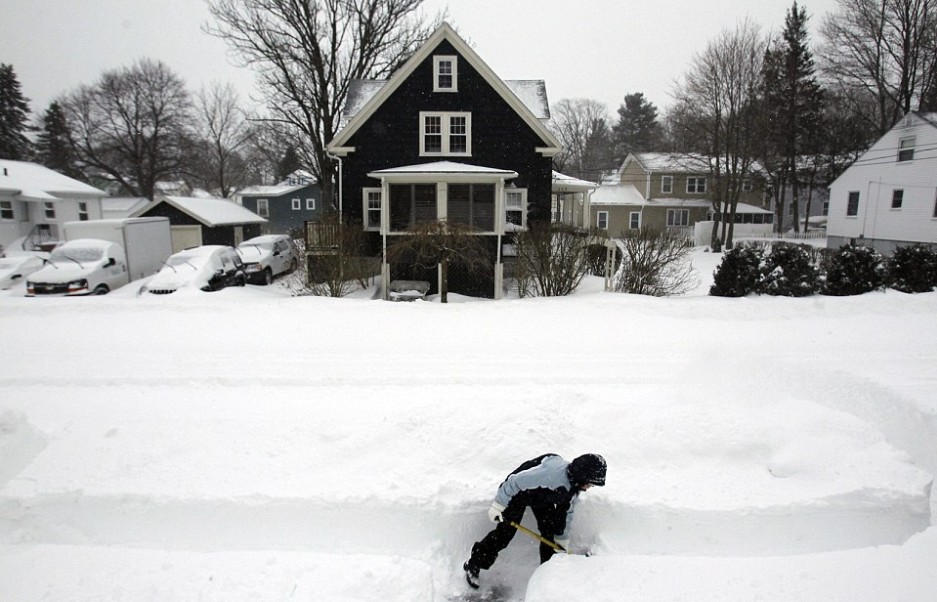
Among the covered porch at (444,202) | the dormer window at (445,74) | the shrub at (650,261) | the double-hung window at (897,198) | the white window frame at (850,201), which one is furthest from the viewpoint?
the white window frame at (850,201)

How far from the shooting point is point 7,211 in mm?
29844

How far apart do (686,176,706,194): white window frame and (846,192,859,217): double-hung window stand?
13.3m

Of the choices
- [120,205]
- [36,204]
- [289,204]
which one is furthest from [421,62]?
[120,205]

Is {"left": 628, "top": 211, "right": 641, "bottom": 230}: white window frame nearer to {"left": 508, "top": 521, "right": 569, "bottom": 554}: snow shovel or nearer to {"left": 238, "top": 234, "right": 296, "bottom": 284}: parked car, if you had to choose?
{"left": 238, "top": 234, "right": 296, "bottom": 284}: parked car

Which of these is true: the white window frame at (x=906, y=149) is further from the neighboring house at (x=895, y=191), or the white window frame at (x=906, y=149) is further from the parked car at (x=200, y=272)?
the parked car at (x=200, y=272)

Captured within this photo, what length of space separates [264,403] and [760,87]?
118 ft

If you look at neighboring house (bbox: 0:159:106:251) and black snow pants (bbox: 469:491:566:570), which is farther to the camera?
neighboring house (bbox: 0:159:106:251)

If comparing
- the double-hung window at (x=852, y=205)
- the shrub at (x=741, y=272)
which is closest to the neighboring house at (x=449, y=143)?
the shrub at (x=741, y=272)

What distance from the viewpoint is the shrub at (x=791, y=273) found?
1316cm

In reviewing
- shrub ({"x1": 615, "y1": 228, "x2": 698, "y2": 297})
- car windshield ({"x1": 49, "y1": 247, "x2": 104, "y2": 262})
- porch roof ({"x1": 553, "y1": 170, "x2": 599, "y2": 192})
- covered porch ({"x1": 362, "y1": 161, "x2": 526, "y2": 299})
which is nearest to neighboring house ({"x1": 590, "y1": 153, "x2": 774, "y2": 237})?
porch roof ({"x1": 553, "y1": 170, "x2": 599, "y2": 192})

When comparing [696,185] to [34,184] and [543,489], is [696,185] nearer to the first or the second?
[543,489]

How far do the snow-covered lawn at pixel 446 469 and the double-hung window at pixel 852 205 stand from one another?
23833mm

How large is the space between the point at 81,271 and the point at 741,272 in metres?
18.9

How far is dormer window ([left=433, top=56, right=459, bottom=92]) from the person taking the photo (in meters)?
19.2
